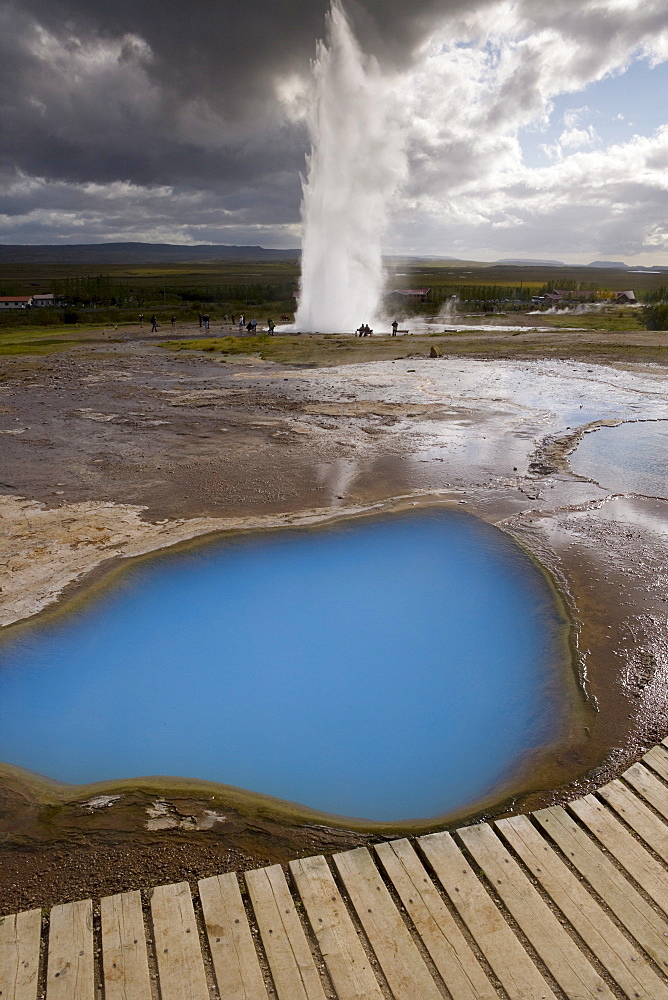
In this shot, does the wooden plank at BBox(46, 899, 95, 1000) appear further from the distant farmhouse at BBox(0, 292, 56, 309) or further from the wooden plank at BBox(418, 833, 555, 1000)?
the distant farmhouse at BBox(0, 292, 56, 309)

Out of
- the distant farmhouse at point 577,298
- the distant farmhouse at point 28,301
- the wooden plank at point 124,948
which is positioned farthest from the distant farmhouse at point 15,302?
the wooden plank at point 124,948

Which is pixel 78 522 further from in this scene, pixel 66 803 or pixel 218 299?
pixel 218 299

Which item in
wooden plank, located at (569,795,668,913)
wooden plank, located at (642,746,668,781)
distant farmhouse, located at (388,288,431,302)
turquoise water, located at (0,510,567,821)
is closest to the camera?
wooden plank, located at (569,795,668,913)

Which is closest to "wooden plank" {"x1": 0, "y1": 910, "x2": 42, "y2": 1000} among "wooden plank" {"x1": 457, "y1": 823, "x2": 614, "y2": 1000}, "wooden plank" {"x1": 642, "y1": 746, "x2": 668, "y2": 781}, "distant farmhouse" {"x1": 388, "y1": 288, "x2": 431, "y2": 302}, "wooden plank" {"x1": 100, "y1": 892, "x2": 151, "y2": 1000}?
"wooden plank" {"x1": 100, "y1": 892, "x2": 151, "y2": 1000}

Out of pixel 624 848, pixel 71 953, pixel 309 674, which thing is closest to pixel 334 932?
pixel 71 953

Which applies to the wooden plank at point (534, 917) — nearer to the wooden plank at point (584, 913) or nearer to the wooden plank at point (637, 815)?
the wooden plank at point (584, 913)

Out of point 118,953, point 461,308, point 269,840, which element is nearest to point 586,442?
point 269,840
